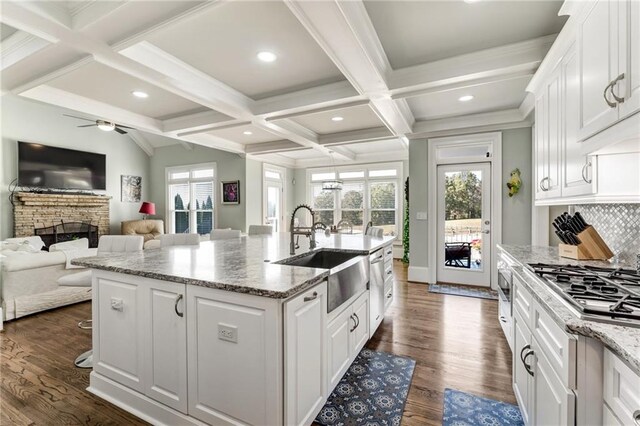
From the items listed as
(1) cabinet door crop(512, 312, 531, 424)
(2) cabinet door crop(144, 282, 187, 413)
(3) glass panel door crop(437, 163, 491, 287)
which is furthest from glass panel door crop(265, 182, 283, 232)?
(1) cabinet door crop(512, 312, 531, 424)

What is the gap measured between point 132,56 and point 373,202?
6160 millimetres

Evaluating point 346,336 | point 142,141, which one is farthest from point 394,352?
point 142,141

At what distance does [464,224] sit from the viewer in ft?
15.5

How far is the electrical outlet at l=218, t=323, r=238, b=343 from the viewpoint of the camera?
1443 mm

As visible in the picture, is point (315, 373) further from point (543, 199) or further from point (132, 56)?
point (132, 56)

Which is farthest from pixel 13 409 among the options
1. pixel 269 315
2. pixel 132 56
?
pixel 132 56

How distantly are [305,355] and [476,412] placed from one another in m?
1.24

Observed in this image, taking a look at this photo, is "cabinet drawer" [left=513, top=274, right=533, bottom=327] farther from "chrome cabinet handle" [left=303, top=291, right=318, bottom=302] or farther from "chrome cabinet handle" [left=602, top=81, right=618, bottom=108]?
"chrome cabinet handle" [left=303, top=291, right=318, bottom=302]

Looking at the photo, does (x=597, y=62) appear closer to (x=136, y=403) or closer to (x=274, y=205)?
(x=136, y=403)

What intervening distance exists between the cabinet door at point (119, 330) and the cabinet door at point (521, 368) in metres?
2.19

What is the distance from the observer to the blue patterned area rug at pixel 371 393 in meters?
1.78

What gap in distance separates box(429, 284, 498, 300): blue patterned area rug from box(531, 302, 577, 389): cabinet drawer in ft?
10.1

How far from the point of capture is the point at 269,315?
4.43 feet

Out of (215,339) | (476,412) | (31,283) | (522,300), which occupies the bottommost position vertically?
(476,412)
